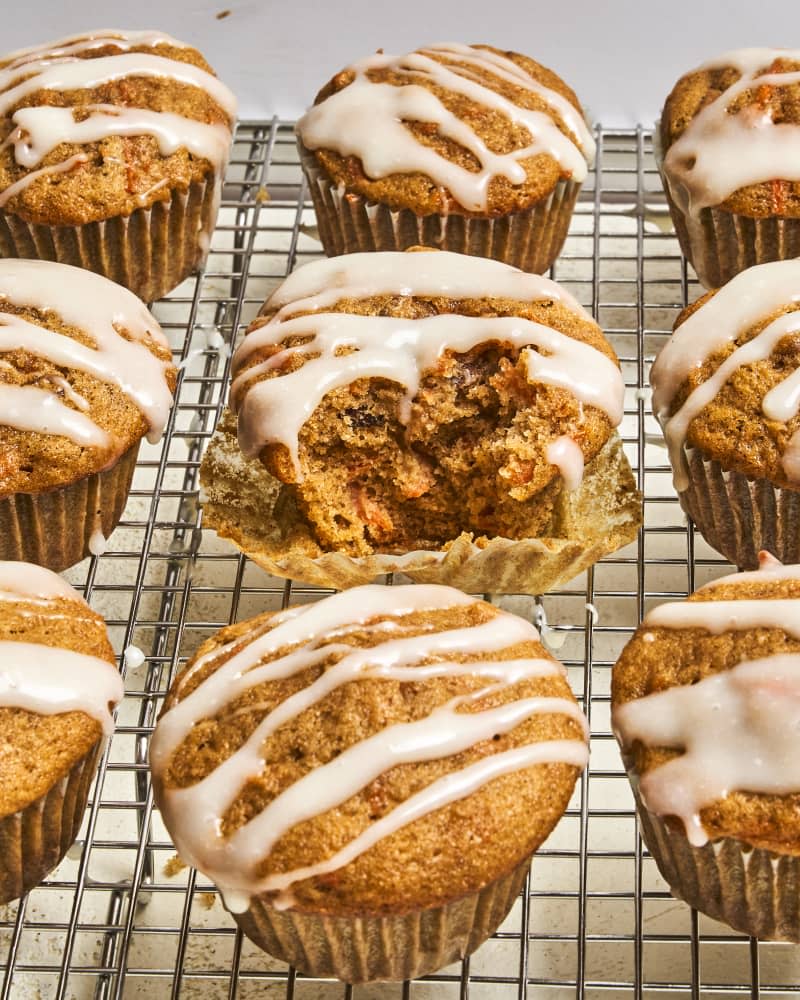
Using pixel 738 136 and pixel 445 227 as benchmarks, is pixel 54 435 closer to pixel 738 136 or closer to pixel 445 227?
pixel 445 227

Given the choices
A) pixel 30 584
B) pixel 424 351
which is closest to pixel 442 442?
pixel 424 351

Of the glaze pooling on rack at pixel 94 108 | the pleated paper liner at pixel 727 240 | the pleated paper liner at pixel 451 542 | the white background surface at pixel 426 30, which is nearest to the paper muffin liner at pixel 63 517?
the pleated paper liner at pixel 451 542

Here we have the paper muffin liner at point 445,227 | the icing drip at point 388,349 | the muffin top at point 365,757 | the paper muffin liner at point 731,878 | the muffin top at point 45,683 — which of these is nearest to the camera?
the muffin top at point 365,757

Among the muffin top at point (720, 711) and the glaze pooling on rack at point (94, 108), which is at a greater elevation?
the glaze pooling on rack at point (94, 108)

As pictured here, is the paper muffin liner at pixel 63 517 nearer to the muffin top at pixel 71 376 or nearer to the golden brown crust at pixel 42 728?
the muffin top at pixel 71 376

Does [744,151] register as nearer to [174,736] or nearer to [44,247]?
[44,247]

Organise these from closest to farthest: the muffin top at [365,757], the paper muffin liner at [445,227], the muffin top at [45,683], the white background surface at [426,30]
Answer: the muffin top at [365,757]
the muffin top at [45,683]
the paper muffin liner at [445,227]
the white background surface at [426,30]
